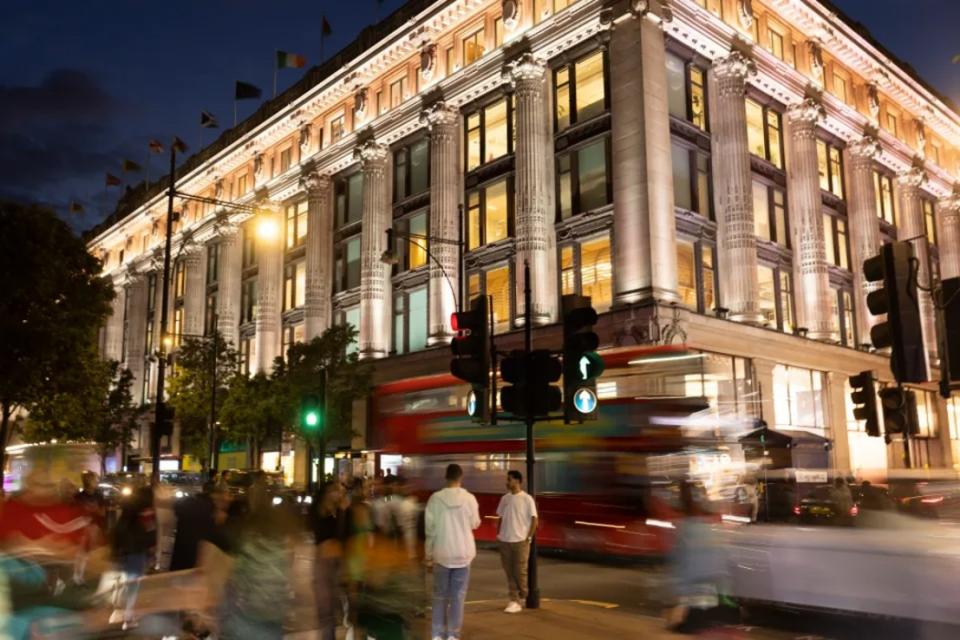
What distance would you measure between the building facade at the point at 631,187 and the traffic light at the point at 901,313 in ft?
62.4

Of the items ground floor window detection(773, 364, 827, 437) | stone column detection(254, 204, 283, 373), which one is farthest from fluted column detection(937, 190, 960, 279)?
stone column detection(254, 204, 283, 373)

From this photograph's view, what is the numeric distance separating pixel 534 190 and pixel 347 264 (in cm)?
1661

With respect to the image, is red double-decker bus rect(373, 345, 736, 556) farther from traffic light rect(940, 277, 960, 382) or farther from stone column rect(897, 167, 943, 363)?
stone column rect(897, 167, 943, 363)

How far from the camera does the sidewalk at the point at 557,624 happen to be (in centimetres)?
1023

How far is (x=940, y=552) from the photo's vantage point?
27.2 feet

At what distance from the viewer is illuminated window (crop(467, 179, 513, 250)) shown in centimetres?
3894

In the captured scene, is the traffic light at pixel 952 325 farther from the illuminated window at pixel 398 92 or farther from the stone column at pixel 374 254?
the illuminated window at pixel 398 92

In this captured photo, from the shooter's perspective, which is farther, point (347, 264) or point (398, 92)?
point (347, 264)

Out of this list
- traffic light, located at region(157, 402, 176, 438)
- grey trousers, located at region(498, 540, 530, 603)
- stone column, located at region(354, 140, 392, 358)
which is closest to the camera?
grey trousers, located at region(498, 540, 530, 603)

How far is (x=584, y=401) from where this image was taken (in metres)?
11.3

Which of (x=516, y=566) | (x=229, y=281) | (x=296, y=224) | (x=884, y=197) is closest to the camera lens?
(x=516, y=566)

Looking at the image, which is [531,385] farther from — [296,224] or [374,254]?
[296,224]

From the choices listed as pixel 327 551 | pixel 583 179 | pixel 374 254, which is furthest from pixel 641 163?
pixel 327 551

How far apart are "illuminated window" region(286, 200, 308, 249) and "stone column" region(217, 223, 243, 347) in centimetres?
671
